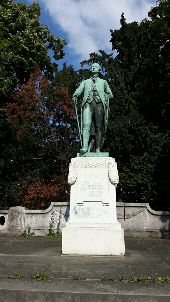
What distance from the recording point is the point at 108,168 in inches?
394

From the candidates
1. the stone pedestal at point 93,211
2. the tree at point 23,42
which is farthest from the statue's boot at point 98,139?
the tree at point 23,42

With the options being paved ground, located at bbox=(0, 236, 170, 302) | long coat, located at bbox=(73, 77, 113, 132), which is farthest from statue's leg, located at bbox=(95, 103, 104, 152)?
paved ground, located at bbox=(0, 236, 170, 302)

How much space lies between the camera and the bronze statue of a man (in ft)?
34.3

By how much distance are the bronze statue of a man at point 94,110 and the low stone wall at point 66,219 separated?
25.9ft

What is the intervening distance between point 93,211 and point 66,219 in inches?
336

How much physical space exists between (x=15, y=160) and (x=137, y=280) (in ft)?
68.7

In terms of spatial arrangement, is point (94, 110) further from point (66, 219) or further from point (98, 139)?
point (66, 219)

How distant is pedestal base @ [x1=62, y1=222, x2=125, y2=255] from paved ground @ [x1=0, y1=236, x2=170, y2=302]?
0.73 metres

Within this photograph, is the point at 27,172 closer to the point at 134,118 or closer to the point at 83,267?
the point at 134,118

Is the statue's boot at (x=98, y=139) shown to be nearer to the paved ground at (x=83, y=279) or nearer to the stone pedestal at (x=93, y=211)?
the stone pedestal at (x=93, y=211)

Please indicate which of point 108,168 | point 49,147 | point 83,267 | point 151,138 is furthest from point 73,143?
point 83,267

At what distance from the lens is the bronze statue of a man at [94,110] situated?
34.3ft

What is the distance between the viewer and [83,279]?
6.01 m

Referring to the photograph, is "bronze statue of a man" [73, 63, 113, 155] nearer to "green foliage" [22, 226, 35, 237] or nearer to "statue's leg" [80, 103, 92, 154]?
"statue's leg" [80, 103, 92, 154]
